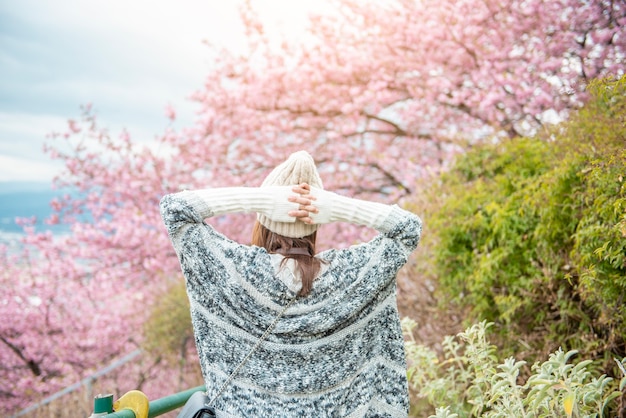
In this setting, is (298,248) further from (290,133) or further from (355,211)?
(290,133)

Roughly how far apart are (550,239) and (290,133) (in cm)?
399

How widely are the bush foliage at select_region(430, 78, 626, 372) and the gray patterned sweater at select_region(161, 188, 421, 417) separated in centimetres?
76

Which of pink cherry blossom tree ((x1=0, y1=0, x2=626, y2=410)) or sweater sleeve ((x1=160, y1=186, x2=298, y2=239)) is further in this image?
pink cherry blossom tree ((x1=0, y1=0, x2=626, y2=410))

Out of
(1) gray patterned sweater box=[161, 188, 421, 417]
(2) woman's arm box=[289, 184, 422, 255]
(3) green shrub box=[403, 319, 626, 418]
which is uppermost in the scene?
(2) woman's arm box=[289, 184, 422, 255]

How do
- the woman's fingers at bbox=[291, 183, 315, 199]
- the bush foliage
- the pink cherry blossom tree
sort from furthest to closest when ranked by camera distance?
the pink cherry blossom tree → the bush foliage → the woman's fingers at bbox=[291, 183, 315, 199]

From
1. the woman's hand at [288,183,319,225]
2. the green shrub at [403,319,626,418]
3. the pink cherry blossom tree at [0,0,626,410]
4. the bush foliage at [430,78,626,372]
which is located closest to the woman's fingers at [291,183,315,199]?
the woman's hand at [288,183,319,225]

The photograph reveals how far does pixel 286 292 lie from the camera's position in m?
1.42

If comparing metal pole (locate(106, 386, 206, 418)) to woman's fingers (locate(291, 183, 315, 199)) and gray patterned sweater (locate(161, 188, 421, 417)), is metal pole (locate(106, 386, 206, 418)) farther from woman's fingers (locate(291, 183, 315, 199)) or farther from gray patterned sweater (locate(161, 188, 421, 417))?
woman's fingers (locate(291, 183, 315, 199))

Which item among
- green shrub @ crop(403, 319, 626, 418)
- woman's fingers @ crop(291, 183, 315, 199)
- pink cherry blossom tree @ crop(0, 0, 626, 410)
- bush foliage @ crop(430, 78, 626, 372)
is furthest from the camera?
pink cherry blossom tree @ crop(0, 0, 626, 410)

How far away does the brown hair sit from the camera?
143cm

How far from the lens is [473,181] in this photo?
3.33 meters

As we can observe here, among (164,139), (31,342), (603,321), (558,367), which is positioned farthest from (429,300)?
(31,342)

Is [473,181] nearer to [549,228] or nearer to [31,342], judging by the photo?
[549,228]

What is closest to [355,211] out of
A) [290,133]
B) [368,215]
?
[368,215]
